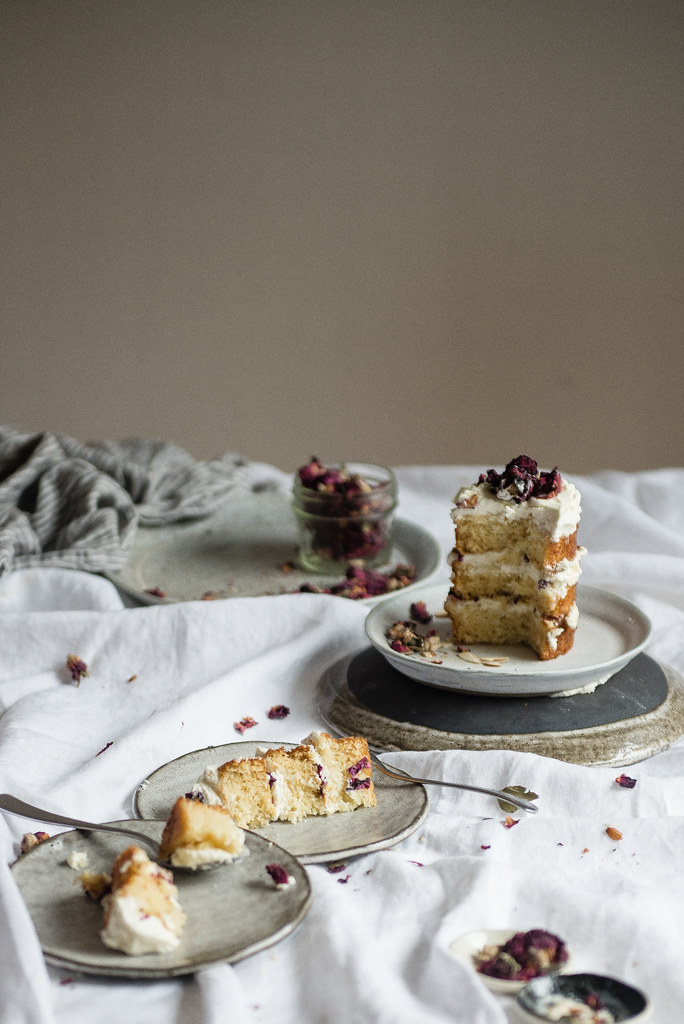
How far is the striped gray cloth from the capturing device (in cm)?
324

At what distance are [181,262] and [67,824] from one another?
4967mm

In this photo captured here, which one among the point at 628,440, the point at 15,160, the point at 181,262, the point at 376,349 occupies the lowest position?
the point at 628,440

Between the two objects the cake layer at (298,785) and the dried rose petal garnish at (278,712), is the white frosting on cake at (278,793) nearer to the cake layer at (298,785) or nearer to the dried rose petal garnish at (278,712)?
the cake layer at (298,785)

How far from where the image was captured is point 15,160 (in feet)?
20.2

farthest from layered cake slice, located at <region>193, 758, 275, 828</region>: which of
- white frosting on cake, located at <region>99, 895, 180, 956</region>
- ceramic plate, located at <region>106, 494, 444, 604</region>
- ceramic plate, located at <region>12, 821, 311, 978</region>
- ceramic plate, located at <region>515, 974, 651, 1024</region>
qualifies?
ceramic plate, located at <region>106, 494, 444, 604</region>

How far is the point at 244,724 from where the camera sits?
2.30m

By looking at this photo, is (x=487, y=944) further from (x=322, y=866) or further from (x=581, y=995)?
(x=322, y=866)

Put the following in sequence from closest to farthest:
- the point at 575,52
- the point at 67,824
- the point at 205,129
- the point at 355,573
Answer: the point at 67,824, the point at 355,573, the point at 575,52, the point at 205,129

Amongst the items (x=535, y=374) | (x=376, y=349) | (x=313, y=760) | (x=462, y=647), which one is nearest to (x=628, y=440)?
(x=535, y=374)

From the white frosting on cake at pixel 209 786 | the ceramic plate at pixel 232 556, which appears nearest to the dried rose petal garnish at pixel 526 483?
the ceramic plate at pixel 232 556

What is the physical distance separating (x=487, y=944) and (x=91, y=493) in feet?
7.69

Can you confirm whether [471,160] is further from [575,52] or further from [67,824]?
[67,824]

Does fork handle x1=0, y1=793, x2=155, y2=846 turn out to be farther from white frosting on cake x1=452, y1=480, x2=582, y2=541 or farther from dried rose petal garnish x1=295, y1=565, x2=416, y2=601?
dried rose petal garnish x1=295, y1=565, x2=416, y2=601

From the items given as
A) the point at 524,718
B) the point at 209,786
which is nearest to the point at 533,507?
the point at 524,718
